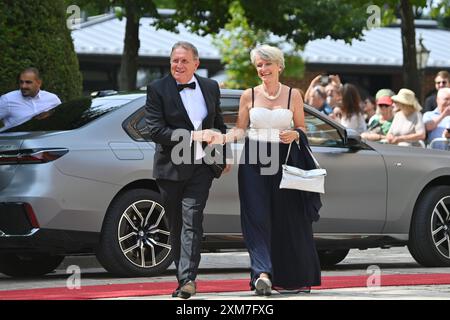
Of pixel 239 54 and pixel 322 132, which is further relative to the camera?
pixel 239 54

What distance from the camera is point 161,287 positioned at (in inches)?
398

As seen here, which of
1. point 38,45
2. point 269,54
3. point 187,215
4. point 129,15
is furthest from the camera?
point 129,15

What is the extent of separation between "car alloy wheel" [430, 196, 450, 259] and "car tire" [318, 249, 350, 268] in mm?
1040

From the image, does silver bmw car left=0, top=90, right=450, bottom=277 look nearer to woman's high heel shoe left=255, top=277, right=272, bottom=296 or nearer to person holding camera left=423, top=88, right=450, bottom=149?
woman's high heel shoe left=255, top=277, right=272, bottom=296

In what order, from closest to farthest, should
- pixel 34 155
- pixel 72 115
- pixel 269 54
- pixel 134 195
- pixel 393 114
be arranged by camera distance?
pixel 269 54 → pixel 34 155 → pixel 134 195 → pixel 72 115 → pixel 393 114

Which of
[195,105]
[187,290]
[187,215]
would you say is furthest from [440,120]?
[187,290]

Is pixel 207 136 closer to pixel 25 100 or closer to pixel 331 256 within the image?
pixel 331 256

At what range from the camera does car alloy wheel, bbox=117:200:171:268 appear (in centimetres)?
1102

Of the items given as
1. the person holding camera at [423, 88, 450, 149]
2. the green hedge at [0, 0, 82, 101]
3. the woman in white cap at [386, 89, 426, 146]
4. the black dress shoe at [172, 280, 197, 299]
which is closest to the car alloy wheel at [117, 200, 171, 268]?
the black dress shoe at [172, 280, 197, 299]

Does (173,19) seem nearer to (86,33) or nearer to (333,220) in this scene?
Answer: (333,220)

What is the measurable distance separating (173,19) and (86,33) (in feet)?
52.1

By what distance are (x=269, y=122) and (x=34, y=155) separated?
2.16m

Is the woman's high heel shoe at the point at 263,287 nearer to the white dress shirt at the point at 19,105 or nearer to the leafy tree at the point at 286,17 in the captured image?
the white dress shirt at the point at 19,105

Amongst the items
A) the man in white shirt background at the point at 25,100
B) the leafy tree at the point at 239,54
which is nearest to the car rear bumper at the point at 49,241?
the man in white shirt background at the point at 25,100
